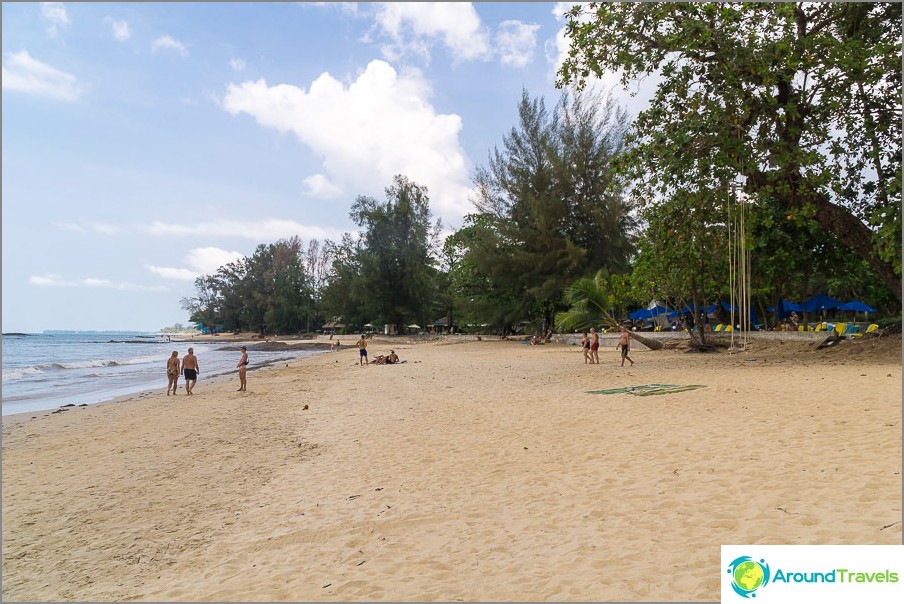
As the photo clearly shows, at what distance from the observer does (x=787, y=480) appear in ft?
15.6

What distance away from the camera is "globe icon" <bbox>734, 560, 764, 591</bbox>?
2889 millimetres

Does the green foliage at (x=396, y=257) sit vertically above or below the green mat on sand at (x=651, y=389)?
above

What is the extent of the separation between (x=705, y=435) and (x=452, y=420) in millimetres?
3922

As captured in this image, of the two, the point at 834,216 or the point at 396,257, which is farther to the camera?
the point at 396,257

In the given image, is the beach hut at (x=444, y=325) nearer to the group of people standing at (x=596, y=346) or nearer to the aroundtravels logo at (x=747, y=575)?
the group of people standing at (x=596, y=346)

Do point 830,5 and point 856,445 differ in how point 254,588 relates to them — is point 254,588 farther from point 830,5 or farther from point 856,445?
point 830,5

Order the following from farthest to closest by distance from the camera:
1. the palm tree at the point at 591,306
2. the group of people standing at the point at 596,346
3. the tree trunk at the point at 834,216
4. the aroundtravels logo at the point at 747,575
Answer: the palm tree at the point at 591,306, the group of people standing at the point at 596,346, the tree trunk at the point at 834,216, the aroundtravels logo at the point at 747,575

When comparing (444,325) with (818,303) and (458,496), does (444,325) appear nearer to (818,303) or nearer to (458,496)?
(818,303)

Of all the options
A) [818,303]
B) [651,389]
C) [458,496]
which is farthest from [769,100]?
[818,303]

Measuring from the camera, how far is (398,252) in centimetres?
5575

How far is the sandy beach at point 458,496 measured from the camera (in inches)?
145

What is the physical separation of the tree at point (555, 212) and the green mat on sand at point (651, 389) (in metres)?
22.5

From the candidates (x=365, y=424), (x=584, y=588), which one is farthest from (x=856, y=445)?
(x=365, y=424)

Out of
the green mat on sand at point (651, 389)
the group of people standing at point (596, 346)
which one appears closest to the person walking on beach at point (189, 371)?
the green mat on sand at point (651, 389)
